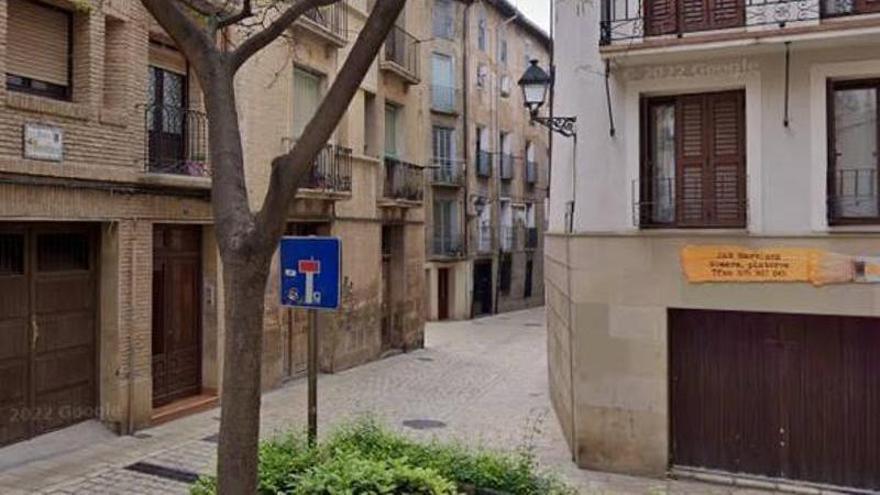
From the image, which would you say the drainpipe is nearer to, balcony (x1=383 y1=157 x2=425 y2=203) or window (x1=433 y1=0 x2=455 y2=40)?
window (x1=433 y1=0 x2=455 y2=40)

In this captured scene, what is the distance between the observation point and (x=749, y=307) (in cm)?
888

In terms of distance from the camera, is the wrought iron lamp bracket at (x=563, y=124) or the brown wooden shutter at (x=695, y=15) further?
the wrought iron lamp bracket at (x=563, y=124)

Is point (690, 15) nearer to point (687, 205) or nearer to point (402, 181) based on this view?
point (687, 205)

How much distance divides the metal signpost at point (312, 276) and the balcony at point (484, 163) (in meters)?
27.1

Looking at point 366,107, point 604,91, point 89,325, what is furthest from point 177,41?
point 366,107

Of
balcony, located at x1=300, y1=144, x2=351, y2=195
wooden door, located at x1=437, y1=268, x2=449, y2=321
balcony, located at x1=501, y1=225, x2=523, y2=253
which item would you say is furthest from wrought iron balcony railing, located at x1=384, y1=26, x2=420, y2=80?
balcony, located at x1=501, y1=225, x2=523, y2=253

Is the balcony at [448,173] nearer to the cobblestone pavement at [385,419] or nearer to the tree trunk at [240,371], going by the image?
the cobblestone pavement at [385,419]

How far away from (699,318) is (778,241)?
1368 mm

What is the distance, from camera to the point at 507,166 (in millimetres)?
35250

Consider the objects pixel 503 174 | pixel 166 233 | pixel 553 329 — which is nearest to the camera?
pixel 166 233

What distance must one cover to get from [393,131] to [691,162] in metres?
11.6

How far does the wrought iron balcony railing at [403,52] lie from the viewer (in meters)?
18.8

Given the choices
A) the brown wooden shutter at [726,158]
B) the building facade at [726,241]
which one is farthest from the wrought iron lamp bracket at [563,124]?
the brown wooden shutter at [726,158]

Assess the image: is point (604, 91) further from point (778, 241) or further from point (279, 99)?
point (279, 99)
